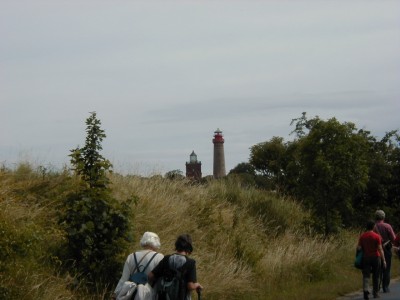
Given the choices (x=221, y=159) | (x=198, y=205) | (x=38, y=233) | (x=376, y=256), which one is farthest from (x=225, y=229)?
(x=221, y=159)

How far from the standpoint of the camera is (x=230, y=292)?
1501 cm

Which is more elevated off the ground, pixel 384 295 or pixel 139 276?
pixel 139 276

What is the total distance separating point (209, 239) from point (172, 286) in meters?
8.01

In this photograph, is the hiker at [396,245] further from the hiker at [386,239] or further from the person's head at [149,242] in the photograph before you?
the person's head at [149,242]

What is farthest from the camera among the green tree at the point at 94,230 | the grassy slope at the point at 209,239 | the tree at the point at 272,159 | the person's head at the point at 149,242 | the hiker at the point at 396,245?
the tree at the point at 272,159

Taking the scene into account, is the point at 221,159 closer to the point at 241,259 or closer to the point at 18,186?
the point at 241,259

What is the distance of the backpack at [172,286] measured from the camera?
30.5ft

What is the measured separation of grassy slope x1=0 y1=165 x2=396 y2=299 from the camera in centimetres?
1108

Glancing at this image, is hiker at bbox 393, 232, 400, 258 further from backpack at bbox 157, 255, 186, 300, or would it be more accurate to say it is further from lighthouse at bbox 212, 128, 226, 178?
lighthouse at bbox 212, 128, 226, 178

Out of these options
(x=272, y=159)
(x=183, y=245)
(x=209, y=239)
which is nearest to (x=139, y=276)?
(x=183, y=245)

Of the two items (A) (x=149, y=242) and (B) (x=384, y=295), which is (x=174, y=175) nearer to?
(B) (x=384, y=295)

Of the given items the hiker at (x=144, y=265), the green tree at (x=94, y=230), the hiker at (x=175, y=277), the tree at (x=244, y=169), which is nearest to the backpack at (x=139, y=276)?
the hiker at (x=144, y=265)

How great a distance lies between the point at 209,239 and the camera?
56.6 ft

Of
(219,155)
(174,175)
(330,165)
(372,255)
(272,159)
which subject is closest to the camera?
(372,255)
